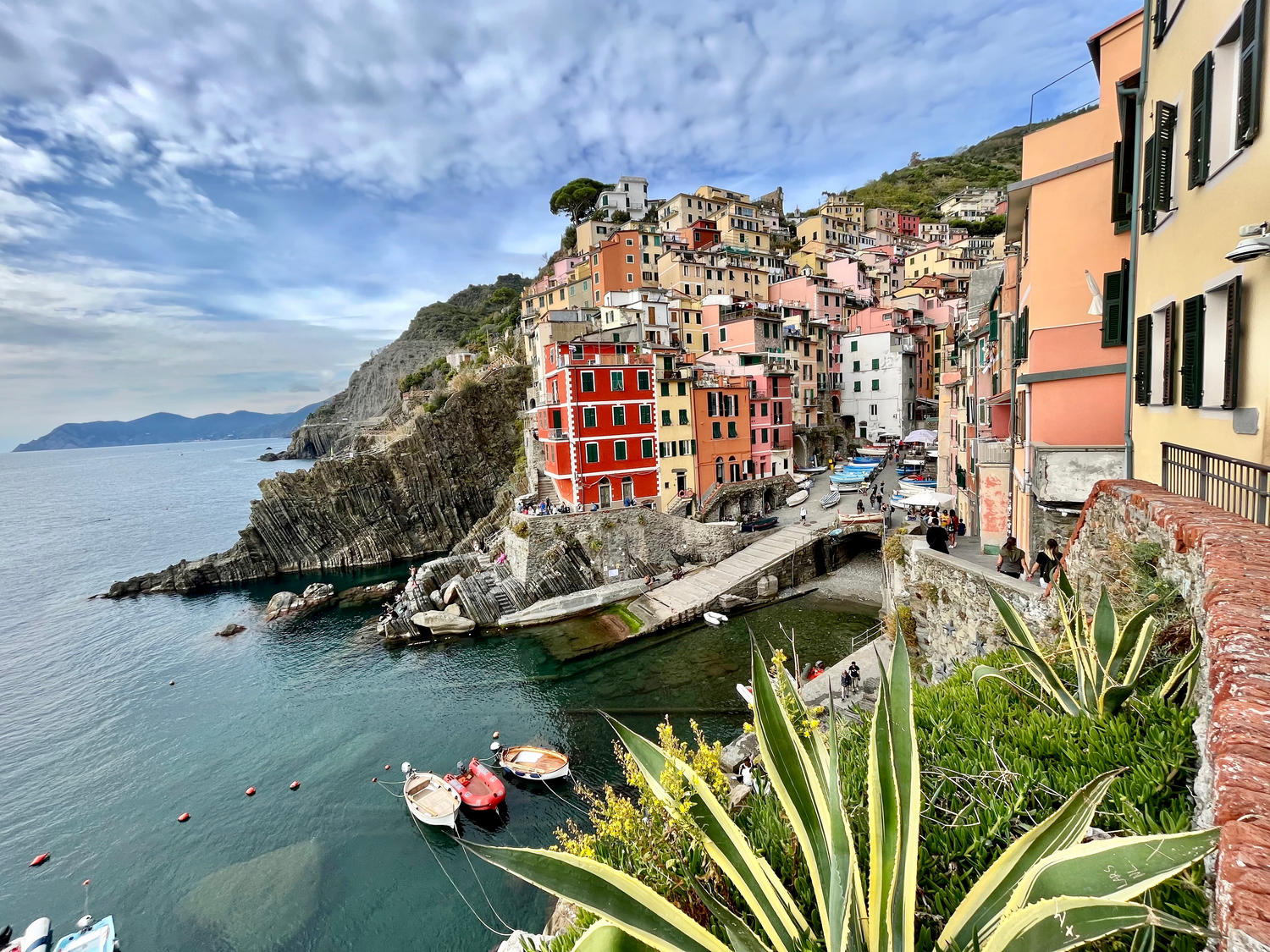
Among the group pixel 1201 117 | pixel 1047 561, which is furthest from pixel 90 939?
pixel 1201 117

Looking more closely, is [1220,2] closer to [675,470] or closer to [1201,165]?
[1201,165]

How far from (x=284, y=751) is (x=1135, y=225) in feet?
93.9

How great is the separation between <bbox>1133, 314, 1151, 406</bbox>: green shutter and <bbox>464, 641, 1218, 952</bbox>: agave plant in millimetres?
7975

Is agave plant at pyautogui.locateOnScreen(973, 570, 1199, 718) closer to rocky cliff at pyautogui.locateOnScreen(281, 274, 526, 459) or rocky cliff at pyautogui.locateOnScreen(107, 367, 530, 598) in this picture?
rocky cliff at pyautogui.locateOnScreen(107, 367, 530, 598)

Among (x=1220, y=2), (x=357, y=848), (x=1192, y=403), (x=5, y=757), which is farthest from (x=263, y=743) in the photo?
(x=1220, y=2)

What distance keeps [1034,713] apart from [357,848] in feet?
60.9

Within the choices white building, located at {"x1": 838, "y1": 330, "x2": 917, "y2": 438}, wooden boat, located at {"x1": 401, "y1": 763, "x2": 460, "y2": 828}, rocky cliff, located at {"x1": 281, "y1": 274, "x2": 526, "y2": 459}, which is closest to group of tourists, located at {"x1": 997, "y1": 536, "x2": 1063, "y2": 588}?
wooden boat, located at {"x1": 401, "y1": 763, "x2": 460, "y2": 828}

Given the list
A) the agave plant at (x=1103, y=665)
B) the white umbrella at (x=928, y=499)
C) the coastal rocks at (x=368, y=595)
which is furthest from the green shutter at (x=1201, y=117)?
the coastal rocks at (x=368, y=595)

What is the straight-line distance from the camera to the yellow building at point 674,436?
1302 inches

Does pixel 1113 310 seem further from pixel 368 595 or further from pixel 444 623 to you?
pixel 368 595

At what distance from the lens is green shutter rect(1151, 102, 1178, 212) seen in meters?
7.06

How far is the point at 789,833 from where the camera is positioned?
4512mm

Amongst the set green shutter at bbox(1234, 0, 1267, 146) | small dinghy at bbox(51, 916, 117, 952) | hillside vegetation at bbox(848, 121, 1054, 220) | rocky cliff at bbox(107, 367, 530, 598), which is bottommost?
small dinghy at bbox(51, 916, 117, 952)

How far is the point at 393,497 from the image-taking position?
48469mm
